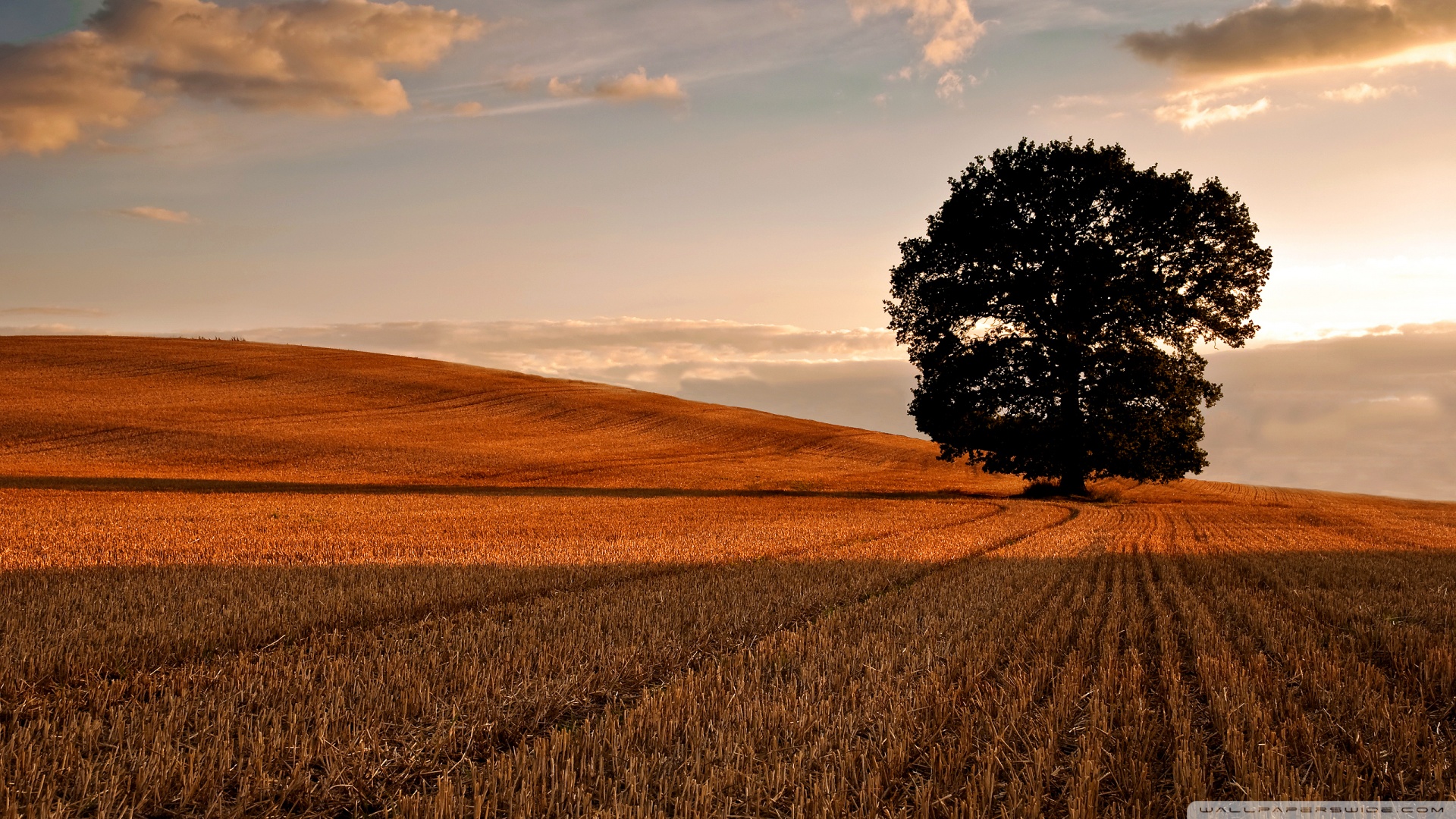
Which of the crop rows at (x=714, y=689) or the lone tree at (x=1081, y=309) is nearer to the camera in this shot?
the crop rows at (x=714, y=689)

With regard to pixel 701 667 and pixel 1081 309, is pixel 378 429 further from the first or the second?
pixel 701 667

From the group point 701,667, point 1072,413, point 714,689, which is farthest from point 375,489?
point 714,689

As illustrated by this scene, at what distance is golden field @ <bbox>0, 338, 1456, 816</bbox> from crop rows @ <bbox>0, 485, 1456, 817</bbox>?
0.11ft

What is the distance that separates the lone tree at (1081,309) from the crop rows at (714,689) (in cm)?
2036

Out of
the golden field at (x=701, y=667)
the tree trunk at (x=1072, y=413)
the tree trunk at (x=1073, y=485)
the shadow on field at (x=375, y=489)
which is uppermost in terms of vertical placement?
the tree trunk at (x=1072, y=413)

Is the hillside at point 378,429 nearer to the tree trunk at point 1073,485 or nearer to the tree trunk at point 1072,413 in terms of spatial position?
the tree trunk at point 1073,485

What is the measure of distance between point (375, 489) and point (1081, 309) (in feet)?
93.3

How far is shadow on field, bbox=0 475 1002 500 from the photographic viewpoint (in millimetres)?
30609

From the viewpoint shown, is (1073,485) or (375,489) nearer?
(375,489)

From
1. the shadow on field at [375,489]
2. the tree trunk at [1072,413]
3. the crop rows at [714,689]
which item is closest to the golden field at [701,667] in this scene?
the crop rows at [714,689]

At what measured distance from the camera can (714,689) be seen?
6.23 m

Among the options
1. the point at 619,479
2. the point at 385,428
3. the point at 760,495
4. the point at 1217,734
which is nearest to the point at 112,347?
the point at 385,428

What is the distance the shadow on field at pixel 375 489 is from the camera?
100 feet

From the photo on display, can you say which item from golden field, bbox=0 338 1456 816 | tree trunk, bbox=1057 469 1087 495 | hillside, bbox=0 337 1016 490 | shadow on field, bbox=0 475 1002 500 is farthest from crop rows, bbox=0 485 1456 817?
hillside, bbox=0 337 1016 490
